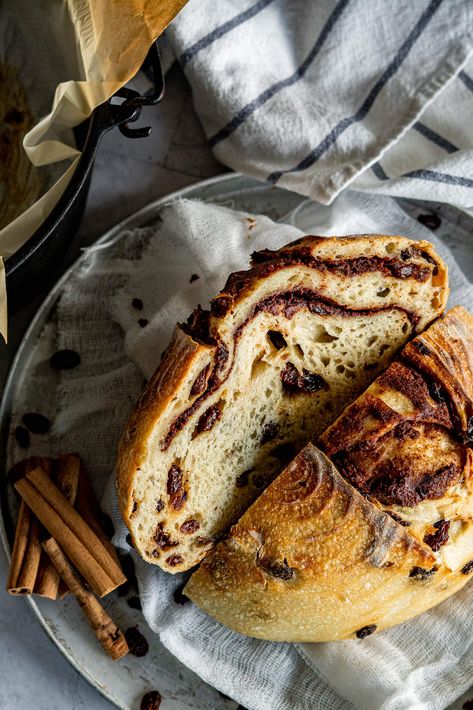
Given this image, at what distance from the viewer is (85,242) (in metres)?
2.36

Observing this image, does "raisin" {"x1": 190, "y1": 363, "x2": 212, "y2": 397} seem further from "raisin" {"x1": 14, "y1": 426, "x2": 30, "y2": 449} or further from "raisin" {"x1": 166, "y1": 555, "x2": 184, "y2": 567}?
"raisin" {"x1": 14, "y1": 426, "x2": 30, "y2": 449}

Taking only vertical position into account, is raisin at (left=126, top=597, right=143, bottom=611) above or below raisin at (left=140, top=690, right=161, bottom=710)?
above

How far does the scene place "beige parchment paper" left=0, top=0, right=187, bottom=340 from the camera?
185cm

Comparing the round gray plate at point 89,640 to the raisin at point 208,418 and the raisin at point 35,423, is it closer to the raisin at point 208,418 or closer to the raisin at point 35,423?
the raisin at point 35,423

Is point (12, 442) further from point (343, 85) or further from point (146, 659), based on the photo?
point (343, 85)

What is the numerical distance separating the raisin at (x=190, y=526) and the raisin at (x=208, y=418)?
0.67 ft

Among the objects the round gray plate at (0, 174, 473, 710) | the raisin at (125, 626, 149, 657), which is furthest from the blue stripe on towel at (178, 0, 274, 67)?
the raisin at (125, 626, 149, 657)

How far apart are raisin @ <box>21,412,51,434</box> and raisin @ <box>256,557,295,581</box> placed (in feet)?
2.31

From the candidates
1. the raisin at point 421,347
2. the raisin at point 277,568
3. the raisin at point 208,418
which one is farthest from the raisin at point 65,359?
the raisin at point 421,347

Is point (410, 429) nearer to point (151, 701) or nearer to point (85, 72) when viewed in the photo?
point (151, 701)

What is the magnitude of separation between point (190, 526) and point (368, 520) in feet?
1.30

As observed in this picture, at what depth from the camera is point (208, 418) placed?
1862 millimetres

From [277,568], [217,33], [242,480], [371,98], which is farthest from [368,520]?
[217,33]

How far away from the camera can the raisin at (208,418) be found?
1.86 m
